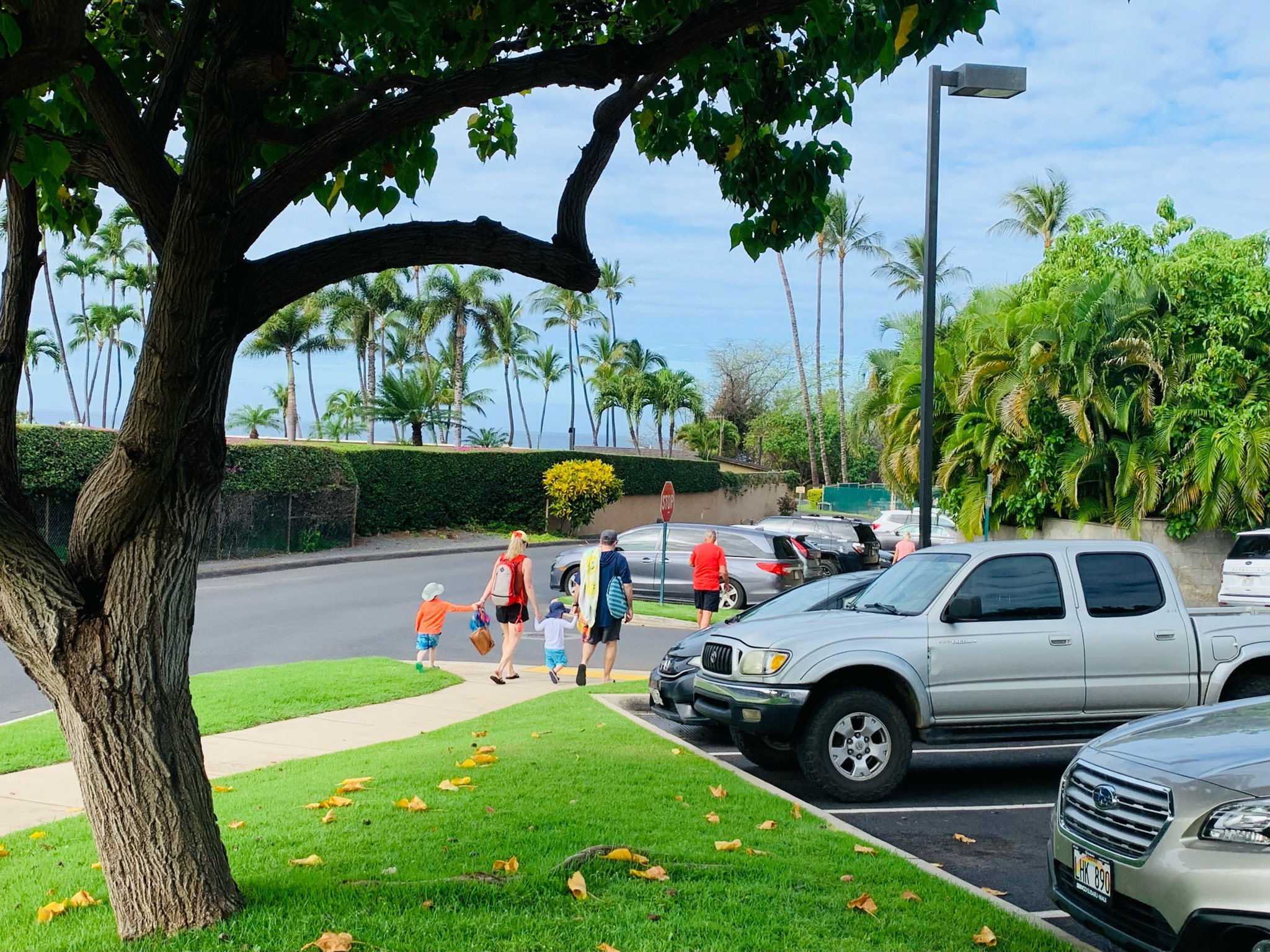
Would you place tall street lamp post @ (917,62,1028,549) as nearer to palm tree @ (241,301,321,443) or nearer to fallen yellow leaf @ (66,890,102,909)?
fallen yellow leaf @ (66,890,102,909)

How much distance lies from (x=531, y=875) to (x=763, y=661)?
376 cm

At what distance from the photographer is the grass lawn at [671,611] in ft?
69.4

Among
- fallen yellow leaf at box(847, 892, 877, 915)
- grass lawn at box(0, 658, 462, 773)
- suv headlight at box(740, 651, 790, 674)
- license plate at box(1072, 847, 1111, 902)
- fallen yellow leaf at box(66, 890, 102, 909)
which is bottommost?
grass lawn at box(0, 658, 462, 773)

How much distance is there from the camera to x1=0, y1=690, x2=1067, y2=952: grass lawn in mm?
4672

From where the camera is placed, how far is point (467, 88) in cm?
517

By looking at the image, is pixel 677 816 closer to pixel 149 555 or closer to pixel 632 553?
pixel 149 555

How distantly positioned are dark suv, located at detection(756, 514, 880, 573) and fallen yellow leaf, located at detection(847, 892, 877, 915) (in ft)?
82.2

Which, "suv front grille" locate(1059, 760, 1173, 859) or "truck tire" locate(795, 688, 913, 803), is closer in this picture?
"suv front grille" locate(1059, 760, 1173, 859)

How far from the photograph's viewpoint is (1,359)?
206 inches

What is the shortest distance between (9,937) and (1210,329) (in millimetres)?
24630

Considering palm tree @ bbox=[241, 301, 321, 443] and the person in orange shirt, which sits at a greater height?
palm tree @ bbox=[241, 301, 321, 443]

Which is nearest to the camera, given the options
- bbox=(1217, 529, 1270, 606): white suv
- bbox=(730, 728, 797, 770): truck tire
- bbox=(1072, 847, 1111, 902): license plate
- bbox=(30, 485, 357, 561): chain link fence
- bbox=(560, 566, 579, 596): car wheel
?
bbox=(1072, 847, 1111, 902): license plate

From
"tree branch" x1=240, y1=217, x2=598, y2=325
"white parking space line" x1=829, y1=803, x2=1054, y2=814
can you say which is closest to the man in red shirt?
"white parking space line" x1=829, y1=803, x2=1054, y2=814

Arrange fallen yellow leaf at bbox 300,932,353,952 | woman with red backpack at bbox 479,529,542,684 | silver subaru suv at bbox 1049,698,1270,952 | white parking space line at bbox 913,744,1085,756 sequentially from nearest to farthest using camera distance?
silver subaru suv at bbox 1049,698,1270,952, fallen yellow leaf at bbox 300,932,353,952, white parking space line at bbox 913,744,1085,756, woman with red backpack at bbox 479,529,542,684
